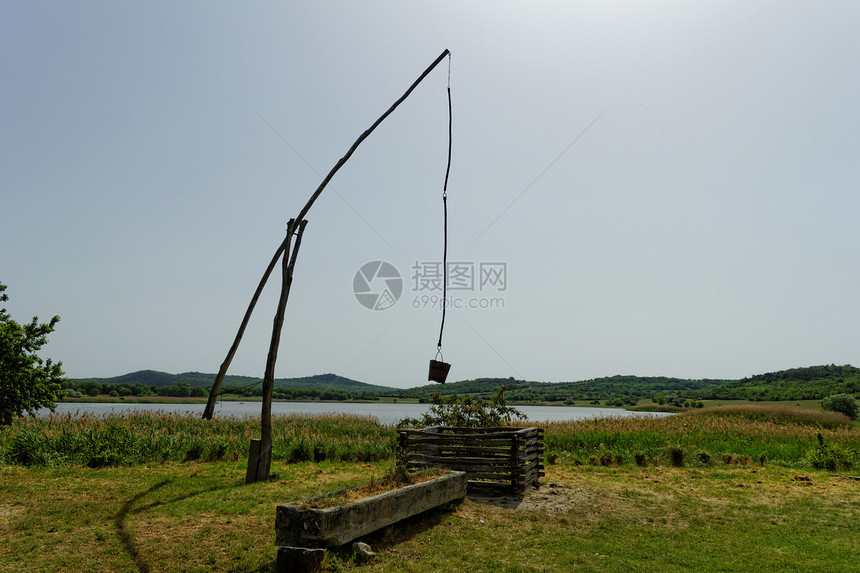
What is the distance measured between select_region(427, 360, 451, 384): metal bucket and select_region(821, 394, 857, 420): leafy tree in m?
40.7

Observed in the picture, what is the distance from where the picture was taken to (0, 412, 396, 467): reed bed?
1241cm

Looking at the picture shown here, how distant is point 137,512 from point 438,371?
517 cm

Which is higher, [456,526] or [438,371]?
[438,371]

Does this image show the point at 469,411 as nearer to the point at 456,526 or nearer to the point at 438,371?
the point at 456,526

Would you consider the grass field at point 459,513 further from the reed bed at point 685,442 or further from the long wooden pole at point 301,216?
the long wooden pole at point 301,216

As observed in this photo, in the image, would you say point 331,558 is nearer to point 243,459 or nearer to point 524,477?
point 524,477

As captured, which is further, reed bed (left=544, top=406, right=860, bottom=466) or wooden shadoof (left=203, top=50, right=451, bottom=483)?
reed bed (left=544, top=406, right=860, bottom=466)

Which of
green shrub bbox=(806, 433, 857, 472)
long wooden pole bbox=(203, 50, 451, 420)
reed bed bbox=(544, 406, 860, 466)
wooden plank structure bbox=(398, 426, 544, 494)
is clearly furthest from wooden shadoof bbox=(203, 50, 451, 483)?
green shrub bbox=(806, 433, 857, 472)

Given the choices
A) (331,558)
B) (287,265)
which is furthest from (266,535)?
(287,265)

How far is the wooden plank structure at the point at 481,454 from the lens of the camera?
10.6 meters

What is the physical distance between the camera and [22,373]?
9953mm

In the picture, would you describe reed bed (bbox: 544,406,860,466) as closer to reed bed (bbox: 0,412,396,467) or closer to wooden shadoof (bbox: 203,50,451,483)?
reed bed (bbox: 0,412,396,467)

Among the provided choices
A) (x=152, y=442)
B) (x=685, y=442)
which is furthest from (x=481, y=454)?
(x=685, y=442)

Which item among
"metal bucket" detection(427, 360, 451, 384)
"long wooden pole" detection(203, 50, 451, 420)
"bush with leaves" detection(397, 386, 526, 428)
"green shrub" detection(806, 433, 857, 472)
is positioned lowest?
"green shrub" detection(806, 433, 857, 472)
